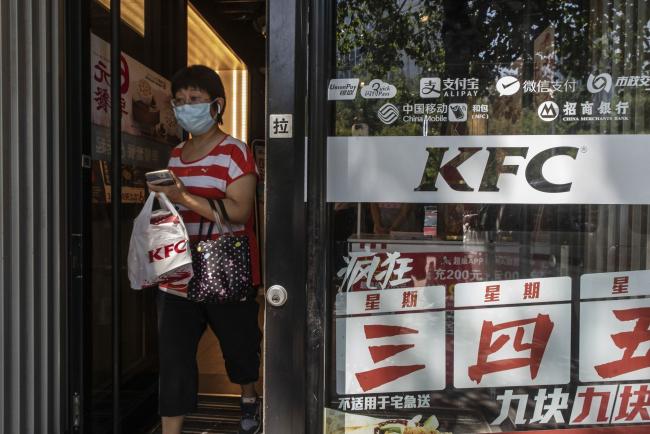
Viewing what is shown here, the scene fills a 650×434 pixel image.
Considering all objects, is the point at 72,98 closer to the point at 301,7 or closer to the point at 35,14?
the point at 35,14

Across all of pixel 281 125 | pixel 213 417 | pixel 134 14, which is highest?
pixel 134 14

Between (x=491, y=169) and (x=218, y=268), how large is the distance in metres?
1.13

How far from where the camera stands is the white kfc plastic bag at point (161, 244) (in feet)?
6.43

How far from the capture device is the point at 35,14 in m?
1.96

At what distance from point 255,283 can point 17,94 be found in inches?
47.9

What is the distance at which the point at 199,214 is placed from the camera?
210 centimetres

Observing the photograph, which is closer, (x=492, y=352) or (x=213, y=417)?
(x=492, y=352)

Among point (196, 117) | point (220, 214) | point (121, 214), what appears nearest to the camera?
point (220, 214)

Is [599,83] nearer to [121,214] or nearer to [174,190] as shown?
[174,190]

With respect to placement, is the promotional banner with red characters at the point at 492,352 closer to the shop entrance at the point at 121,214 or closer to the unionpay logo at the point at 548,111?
the unionpay logo at the point at 548,111

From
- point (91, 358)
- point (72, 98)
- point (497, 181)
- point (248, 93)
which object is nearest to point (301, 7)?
point (497, 181)

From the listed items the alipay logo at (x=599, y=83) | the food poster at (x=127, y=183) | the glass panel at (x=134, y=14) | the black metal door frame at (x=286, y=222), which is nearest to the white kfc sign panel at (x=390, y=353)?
the black metal door frame at (x=286, y=222)

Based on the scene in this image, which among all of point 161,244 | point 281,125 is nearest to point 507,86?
point 281,125

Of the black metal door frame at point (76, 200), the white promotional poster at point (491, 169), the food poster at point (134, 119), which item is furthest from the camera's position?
the food poster at point (134, 119)
